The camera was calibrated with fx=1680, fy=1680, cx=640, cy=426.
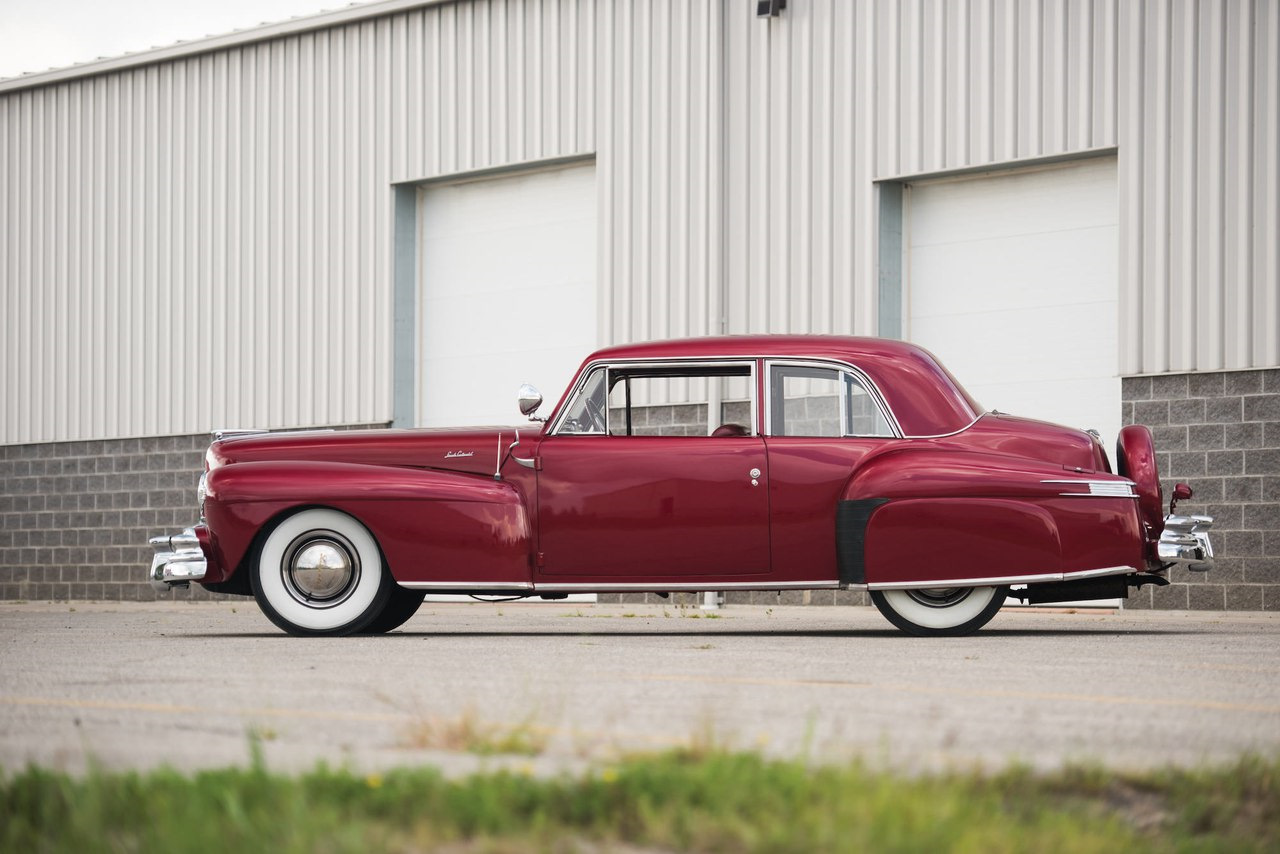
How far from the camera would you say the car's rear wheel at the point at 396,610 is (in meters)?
10.1

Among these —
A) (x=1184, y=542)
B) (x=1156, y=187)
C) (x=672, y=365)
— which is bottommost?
(x=1184, y=542)

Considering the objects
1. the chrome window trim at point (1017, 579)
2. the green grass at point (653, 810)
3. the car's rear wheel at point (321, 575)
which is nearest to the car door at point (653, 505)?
the chrome window trim at point (1017, 579)

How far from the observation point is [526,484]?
9336mm

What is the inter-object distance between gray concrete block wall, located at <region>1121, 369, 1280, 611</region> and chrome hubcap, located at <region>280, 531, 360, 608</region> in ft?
25.0

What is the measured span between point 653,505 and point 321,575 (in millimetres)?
1947

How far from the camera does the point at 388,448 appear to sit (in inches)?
380

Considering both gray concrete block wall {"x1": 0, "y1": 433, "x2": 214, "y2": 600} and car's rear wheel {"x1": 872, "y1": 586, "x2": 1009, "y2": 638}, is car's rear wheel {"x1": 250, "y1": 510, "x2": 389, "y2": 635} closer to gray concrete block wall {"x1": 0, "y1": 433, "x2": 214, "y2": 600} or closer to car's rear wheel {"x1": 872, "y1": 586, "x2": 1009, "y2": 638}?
car's rear wheel {"x1": 872, "y1": 586, "x2": 1009, "y2": 638}

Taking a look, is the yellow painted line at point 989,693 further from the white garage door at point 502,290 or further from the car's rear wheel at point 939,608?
the white garage door at point 502,290

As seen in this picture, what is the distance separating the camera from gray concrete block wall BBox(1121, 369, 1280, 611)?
1378cm

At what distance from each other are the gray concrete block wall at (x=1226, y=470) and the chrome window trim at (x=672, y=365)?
19.9 ft

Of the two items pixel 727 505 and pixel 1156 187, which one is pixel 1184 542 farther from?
pixel 1156 187

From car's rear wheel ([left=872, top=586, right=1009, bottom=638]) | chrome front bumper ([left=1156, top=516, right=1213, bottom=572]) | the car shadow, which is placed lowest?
the car shadow

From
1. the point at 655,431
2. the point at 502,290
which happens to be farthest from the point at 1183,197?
the point at 502,290

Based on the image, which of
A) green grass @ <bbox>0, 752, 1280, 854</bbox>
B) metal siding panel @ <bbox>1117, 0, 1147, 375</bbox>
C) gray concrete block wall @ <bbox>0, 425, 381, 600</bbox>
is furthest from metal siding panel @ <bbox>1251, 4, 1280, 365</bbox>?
gray concrete block wall @ <bbox>0, 425, 381, 600</bbox>
